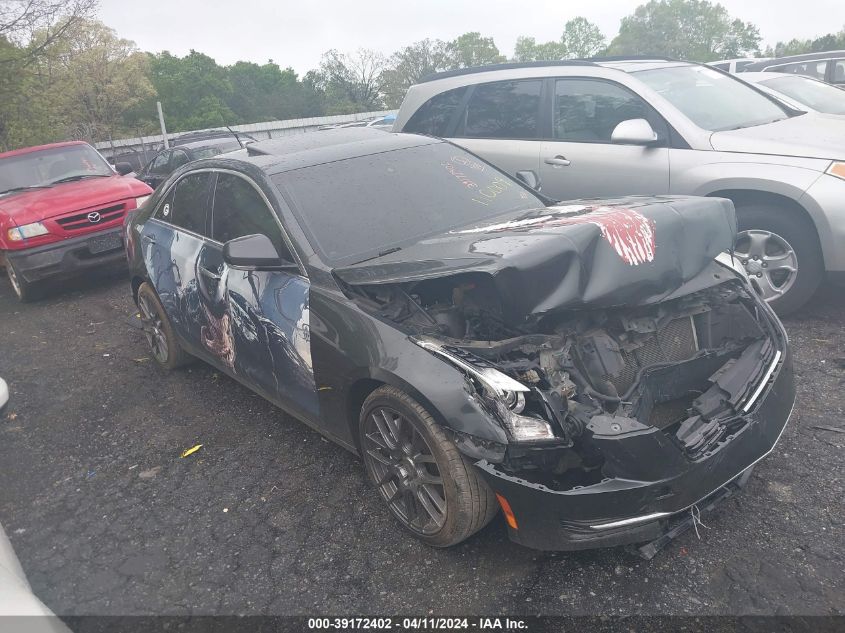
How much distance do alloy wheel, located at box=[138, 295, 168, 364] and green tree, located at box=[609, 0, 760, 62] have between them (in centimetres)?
8595

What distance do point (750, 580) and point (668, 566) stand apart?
0.97 feet

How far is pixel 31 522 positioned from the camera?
3.40 meters

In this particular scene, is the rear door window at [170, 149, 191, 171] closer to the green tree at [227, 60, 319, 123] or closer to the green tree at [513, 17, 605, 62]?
the green tree at [227, 60, 319, 123]

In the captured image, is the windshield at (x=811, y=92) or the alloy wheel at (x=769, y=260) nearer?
the alloy wheel at (x=769, y=260)

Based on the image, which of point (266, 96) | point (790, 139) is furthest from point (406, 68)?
point (790, 139)

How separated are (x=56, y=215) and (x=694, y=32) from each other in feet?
300

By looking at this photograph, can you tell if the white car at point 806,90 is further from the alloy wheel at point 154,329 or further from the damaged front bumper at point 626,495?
the alloy wheel at point 154,329

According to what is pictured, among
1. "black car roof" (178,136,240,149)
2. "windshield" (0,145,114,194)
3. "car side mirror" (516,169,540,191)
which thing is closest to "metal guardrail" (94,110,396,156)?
"black car roof" (178,136,240,149)

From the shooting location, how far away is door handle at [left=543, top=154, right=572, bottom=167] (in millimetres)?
5602

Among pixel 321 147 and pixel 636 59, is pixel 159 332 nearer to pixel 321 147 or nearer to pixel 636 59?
pixel 321 147

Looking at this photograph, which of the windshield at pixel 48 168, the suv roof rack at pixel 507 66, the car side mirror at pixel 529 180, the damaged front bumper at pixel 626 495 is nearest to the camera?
the damaged front bumper at pixel 626 495

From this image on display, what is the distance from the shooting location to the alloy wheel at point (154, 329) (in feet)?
16.2

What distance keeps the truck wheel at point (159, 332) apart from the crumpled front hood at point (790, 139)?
173 inches

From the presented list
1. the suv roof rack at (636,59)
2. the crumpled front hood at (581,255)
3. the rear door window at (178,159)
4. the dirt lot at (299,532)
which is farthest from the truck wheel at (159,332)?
the rear door window at (178,159)
